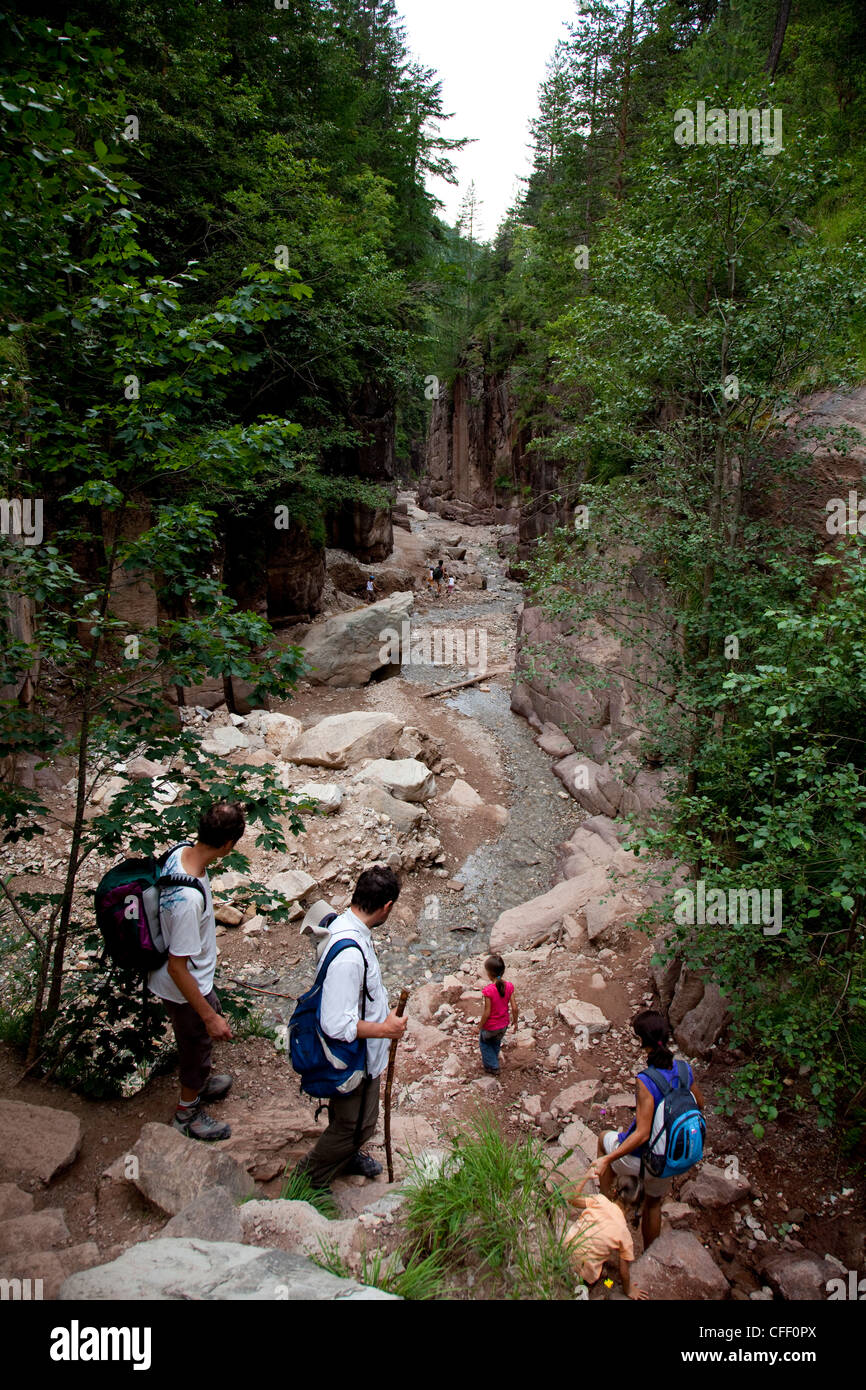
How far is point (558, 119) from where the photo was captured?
19.7 m

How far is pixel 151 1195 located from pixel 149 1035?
2.92 feet

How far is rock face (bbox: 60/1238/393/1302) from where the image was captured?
2.13m

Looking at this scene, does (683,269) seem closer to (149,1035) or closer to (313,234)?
(149,1035)

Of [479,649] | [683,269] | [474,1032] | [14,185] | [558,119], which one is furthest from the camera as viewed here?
[479,649]

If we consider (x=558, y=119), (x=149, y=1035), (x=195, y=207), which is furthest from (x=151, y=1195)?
(x=558, y=119)

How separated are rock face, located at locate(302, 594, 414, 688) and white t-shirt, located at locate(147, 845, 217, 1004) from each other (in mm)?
13413

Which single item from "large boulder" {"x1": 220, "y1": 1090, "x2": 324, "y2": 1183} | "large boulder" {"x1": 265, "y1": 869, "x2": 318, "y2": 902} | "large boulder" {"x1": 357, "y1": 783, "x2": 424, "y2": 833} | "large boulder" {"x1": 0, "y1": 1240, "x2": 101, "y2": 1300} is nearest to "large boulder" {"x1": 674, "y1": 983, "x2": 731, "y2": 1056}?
"large boulder" {"x1": 220, "y1": 1090, "x2": 324, "y2": 1183}

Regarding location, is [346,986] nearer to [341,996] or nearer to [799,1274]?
[341,996]

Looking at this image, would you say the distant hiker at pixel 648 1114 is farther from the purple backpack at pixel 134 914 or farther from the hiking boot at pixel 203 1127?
the purple backpack at pixel 134 914

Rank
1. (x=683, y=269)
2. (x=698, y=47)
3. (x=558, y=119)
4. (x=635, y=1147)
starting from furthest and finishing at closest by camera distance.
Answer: (x=558, y=119) < (x=698, y=47) < (x=683, y=269) < (x=635, y=1147)

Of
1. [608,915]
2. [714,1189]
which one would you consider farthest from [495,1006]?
[608,915]

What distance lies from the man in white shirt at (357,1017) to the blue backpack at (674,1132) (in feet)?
4.69

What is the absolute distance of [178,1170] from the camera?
9.91 feet

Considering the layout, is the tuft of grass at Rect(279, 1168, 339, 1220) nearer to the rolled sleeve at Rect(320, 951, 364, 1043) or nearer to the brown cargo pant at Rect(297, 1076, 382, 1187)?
the brown cargo pant at Rect(297, 1076, 382, 1187)
